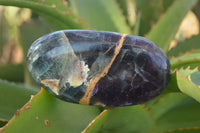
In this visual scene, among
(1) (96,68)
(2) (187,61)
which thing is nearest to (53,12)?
(1) (96,68)

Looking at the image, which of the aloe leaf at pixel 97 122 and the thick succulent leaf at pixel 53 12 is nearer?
the aloe leaf at pixel 97 122

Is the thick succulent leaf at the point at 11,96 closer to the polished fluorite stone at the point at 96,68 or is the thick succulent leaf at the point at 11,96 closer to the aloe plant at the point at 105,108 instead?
the aloe plant at the point at 105,108

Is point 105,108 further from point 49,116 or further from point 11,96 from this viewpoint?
point 11,96

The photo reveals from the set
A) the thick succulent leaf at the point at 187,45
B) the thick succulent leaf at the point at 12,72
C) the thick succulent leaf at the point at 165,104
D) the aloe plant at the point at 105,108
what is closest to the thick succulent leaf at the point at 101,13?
the aloe plant at the point at 105,108

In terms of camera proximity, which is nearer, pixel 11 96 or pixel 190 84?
pixel 190 84

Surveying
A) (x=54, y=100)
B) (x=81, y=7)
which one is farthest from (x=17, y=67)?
(x=54, y=100)

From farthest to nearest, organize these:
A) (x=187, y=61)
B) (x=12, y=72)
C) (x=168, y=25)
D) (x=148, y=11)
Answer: (x=12, y=72)
(x=148, y=11)
(x=168, y=25)
(x=187, y=61)

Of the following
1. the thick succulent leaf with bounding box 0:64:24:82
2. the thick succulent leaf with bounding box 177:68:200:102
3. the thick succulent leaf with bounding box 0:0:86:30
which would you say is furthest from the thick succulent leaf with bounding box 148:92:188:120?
the thick succulent leaf with bounding box 0:64:24:82
